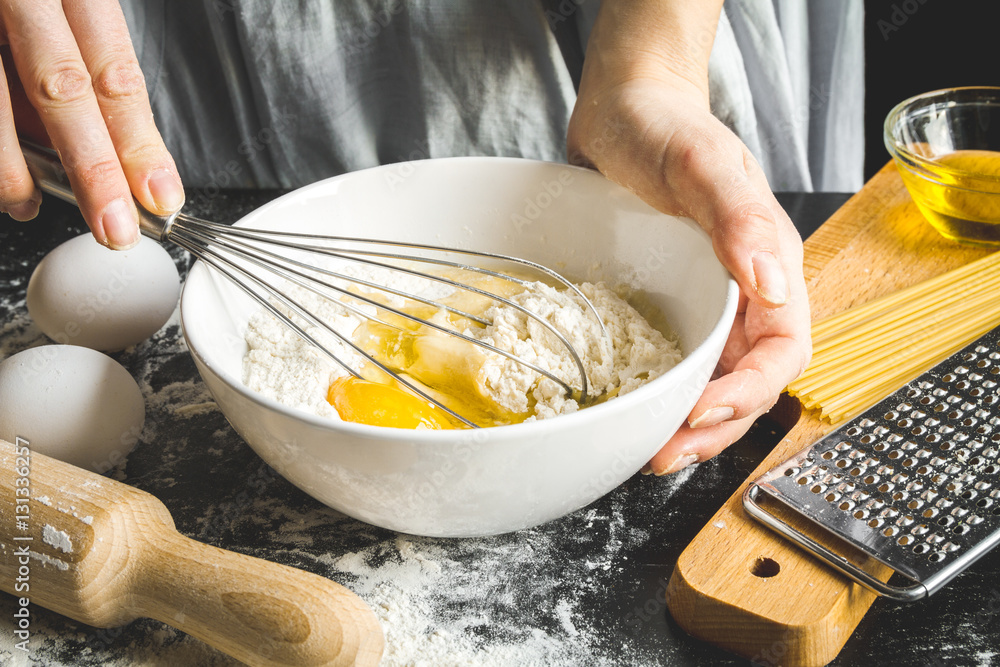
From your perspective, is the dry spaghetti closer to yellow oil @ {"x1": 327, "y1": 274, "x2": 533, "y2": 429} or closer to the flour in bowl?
the flour in bowl

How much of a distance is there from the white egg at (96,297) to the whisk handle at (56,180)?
0.70ft

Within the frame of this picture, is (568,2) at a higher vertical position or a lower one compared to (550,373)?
higher

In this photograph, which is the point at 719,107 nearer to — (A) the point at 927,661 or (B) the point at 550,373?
(B) the point at 550,373

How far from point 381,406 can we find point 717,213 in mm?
358

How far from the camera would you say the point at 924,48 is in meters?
1.61

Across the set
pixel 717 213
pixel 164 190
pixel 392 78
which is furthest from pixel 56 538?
pixel 392 78

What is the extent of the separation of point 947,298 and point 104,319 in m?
1.01

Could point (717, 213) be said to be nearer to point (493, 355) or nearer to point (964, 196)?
point (493, 355)

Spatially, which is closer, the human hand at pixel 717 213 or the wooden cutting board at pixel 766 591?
the wooden cutting board at pixel 766 591

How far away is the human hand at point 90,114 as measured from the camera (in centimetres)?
63

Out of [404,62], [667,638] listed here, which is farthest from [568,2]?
[667,638]

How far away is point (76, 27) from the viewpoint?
2.19 ft

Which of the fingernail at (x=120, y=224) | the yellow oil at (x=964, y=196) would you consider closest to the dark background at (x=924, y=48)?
the yellow oil at (x=964, y=196)

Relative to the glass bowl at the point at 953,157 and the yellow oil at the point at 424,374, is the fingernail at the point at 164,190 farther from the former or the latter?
the glass bowl at the point at 953,157
